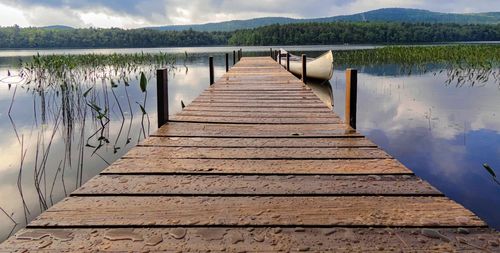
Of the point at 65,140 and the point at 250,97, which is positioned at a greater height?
the point at 250,97

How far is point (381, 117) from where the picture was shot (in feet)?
26.4

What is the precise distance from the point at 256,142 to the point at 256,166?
70cm

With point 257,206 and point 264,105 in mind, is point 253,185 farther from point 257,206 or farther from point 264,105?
point 264,105

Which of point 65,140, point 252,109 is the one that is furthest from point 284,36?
point 252,109

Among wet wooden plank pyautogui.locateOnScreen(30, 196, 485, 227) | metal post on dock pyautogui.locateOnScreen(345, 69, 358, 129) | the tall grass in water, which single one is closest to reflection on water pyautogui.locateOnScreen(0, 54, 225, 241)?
wet wooden plank pyautogui.locateOnScreen(30, 196, 485, 227)

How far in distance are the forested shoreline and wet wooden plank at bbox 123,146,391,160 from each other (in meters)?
61.4

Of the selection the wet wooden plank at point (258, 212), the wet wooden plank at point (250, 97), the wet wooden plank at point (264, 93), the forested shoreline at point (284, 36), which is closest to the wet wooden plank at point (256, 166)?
the wet wooden plank at point (258, 212)

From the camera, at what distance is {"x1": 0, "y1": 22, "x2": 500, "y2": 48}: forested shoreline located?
61.4 metres

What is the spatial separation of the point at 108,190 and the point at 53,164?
3.76 meters

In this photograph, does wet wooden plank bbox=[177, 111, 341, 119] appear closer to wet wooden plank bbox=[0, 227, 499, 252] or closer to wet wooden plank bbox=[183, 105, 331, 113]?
wet wooden plank bbox=[183, 105, 331, 113]

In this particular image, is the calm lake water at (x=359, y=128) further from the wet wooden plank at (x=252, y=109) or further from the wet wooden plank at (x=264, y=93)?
the wet wooden plank at (x=252, y=109)

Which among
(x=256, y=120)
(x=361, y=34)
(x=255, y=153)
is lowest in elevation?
(x=255, y=153)

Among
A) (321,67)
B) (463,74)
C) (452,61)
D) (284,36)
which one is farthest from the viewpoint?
(284,36)

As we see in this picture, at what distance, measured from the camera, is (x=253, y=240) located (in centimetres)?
153
